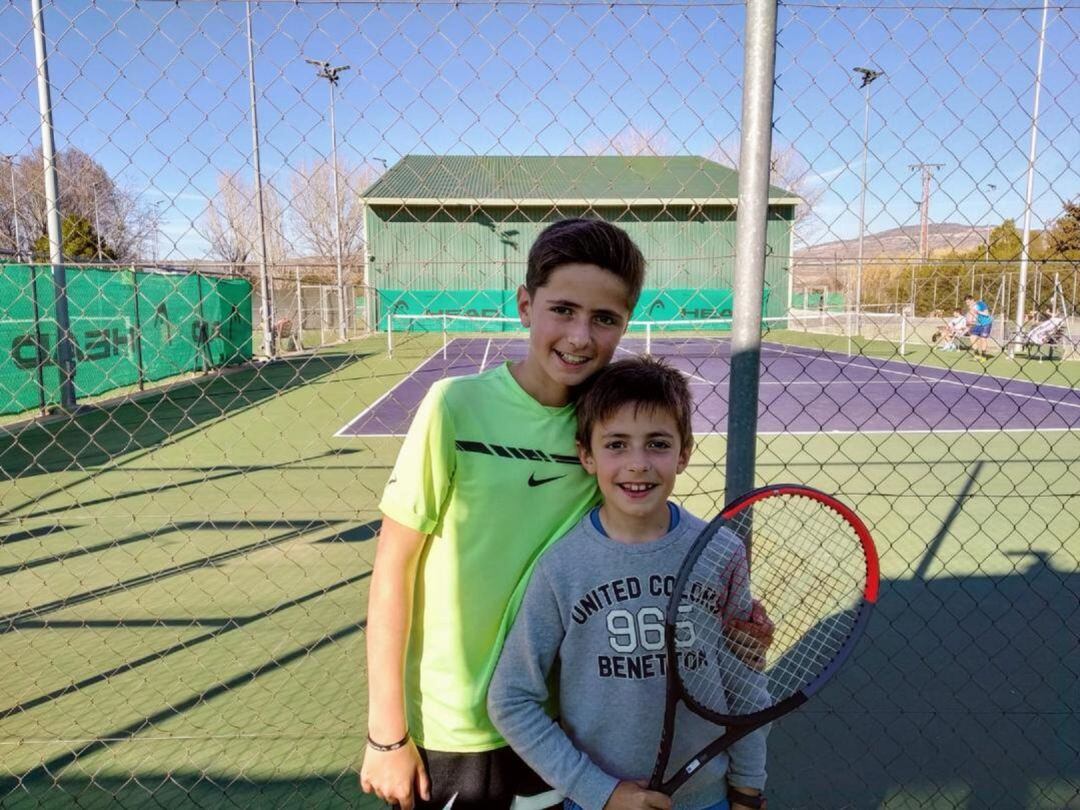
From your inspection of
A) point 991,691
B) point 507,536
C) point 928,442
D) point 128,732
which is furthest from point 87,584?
point 928,442

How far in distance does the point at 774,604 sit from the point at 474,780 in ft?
2.63

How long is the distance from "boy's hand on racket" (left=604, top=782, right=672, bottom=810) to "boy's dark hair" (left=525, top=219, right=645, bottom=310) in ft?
2.89

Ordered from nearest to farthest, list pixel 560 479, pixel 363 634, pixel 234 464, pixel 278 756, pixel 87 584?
pixel 560 479
pixel 278 756
pixel 363 634
pixel 87 584
pixel 234 464

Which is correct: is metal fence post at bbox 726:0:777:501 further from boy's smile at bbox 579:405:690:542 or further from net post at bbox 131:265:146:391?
net post at bbox 131:265:146:391

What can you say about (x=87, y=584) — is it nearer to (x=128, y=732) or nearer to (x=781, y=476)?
(x=128, y=732)

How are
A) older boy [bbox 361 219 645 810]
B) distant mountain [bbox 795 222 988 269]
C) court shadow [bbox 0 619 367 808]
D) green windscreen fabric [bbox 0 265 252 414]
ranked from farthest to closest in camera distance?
green windscreen fabric [bbox 0 265 252 414] → distant mountain [bbox 795 222 988 269] → court shadow [bbox 0 619 367 808] → older boy [bbox 361 219 645 810]

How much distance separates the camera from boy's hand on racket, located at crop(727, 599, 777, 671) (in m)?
1.46

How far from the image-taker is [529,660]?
4.54 feet

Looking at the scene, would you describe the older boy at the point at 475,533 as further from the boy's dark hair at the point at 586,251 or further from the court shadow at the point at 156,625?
the court shadow at the point at 156,625

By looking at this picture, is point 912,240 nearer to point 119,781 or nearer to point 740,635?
point 740,635

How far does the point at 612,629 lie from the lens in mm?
1404

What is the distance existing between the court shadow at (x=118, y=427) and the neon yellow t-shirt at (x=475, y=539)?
4172 mm

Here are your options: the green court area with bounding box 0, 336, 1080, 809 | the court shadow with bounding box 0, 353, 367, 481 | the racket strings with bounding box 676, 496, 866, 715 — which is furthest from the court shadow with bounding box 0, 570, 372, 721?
the racket strings with bounding box 676, 496, 866, 715

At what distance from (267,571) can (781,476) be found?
4328 millimetres
